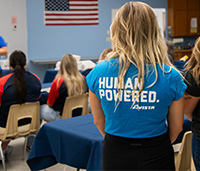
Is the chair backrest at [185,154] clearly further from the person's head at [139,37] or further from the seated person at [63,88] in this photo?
the seated person at [63,88]

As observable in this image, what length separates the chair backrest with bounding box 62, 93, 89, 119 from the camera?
3.83 meters

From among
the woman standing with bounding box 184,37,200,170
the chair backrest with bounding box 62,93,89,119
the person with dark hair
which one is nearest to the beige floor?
the person with dark hair

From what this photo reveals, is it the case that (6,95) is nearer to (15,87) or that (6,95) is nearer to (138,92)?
(15,87)

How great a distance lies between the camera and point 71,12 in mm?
9508

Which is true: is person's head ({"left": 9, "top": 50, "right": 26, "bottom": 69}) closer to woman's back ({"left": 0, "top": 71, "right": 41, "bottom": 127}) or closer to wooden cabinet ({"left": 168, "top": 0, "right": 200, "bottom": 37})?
woman's back ({"left": 0, "top": 71, "right": 41, "bottom": 127})

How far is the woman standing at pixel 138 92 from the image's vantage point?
4.51 feet

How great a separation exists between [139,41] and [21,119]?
94.7 inches

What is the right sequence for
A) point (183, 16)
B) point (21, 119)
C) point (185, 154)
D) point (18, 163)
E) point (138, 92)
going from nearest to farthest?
point (138, 92) → point (185, 154) → point (21, 119) → point (18, 163) → point (183, 16)

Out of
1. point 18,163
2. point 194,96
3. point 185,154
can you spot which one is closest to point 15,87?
point 18,163

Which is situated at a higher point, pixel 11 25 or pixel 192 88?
pixel 11 25

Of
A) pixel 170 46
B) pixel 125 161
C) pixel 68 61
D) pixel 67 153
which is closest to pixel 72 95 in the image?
pixel 68 61

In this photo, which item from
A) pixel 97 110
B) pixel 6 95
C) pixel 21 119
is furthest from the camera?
pixel 21 119

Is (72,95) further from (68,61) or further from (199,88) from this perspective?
(199,88)

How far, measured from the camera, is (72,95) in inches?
153
